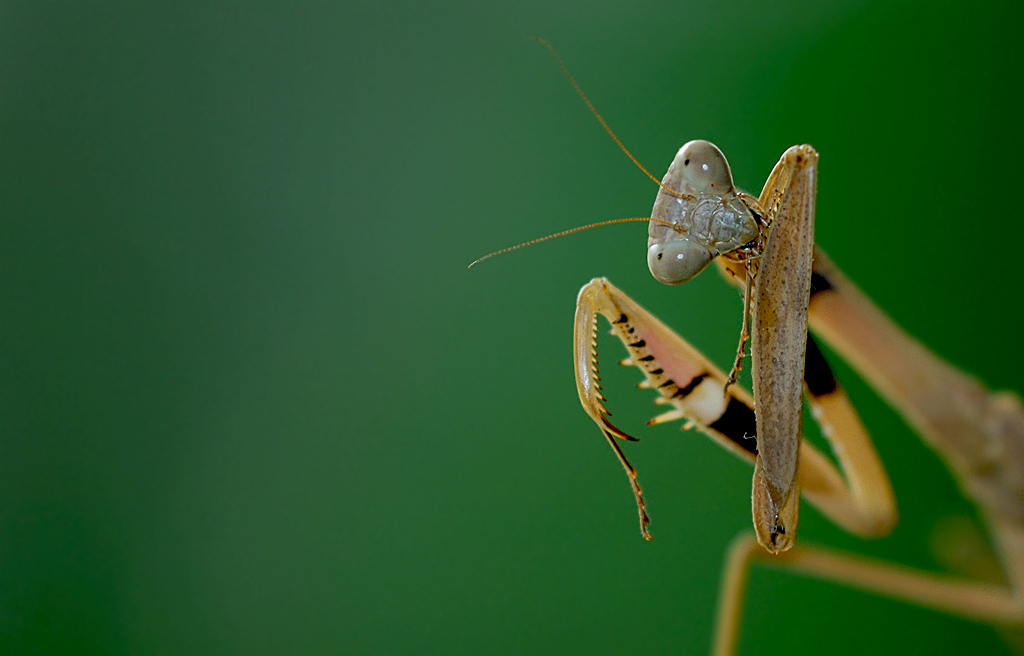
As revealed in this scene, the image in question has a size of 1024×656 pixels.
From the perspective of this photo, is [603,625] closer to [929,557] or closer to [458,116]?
[929,557]

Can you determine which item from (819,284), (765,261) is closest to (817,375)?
(819,284)

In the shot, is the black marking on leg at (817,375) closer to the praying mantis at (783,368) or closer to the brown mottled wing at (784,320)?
the praying mantis at (783,368)

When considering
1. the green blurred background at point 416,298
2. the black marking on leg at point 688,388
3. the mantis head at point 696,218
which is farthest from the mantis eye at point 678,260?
the green blurred background at point 416,298

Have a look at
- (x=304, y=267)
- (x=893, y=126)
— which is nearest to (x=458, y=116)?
(x=304, y=267)

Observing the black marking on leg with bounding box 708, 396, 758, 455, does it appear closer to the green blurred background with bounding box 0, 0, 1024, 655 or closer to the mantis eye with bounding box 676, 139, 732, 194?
the mantis eye with bounding box 676, 139, 732, 194

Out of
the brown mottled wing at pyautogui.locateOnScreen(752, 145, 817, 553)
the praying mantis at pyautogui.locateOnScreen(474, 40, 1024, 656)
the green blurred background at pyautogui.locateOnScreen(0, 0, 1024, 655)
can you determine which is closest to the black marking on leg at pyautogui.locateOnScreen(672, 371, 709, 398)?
the praying mantis at pyautogui.locateOnScreen(474, 40, 1024, 656)
